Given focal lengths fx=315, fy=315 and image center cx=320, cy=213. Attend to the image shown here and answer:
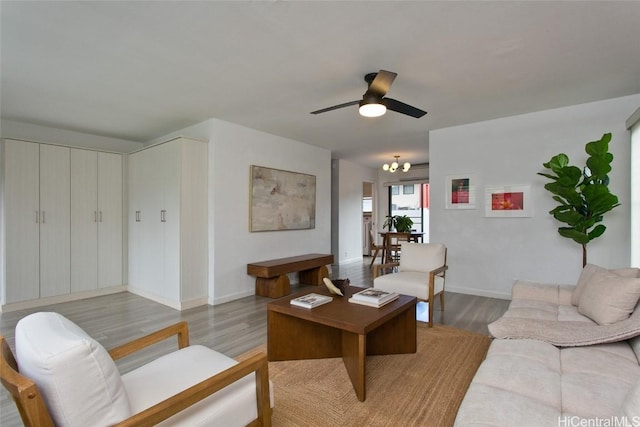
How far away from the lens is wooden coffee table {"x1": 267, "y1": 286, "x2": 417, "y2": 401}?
2.20 metres

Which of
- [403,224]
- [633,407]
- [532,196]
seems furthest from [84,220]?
[532,196]

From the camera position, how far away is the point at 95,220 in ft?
15.4

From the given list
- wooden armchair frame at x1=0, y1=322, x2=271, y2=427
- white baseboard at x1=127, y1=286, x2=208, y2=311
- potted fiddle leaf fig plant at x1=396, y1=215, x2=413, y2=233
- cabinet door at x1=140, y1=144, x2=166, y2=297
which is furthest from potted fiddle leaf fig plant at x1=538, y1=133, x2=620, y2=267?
cabinet door at x1=140, y1=144, x2=166, y2=297

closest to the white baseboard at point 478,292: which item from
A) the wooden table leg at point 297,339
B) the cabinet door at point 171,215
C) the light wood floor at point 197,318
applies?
the light wood floor at point 197,318

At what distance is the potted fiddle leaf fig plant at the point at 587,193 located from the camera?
10.4 feet

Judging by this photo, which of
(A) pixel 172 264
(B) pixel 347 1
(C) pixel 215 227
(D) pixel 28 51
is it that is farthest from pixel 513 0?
(A) pixel 172 264

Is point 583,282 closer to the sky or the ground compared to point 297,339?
closer to the sky

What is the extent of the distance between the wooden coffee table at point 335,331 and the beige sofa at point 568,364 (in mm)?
719

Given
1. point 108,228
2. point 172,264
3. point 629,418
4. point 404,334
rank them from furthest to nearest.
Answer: point 108,228
point 172,264
point 404,334
point 629,418

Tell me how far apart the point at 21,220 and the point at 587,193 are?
6657mm

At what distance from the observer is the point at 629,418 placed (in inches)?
39.1

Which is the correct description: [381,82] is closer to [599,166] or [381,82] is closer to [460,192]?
[599,166]

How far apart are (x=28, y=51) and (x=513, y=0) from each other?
347cm

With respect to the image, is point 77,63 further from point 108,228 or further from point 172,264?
point 108,228
